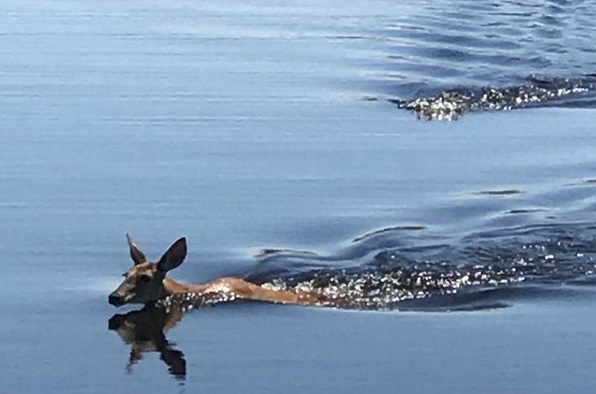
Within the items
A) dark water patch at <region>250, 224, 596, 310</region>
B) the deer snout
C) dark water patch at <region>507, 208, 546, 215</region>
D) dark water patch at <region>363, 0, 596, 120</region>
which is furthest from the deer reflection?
dark water patch at <region>363, 0, 596, 120</region>

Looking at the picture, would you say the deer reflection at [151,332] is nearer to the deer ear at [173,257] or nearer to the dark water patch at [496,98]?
the deer ear at [173,257]

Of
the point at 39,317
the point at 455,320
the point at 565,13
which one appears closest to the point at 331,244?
the point at 455,320

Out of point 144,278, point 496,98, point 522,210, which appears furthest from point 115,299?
point 496,98

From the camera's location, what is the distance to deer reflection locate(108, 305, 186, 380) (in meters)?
11.7

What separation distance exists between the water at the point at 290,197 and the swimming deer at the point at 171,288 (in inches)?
6.5

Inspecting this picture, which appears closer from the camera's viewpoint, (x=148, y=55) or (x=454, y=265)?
(x=454, y=265)

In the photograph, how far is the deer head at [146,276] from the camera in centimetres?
1259

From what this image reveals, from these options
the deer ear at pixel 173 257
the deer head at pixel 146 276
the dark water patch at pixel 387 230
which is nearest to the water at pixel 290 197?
the dark water patch at pixel 387 230

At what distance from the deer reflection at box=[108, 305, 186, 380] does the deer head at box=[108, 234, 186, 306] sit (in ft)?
0.35

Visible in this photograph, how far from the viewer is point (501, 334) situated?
40.2 feet

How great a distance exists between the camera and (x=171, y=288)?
12969 mm

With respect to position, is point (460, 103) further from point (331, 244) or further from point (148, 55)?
point (331, 244)

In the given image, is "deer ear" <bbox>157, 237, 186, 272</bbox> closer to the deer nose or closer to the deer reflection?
the deer reflection

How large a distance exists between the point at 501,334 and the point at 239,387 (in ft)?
6.73
